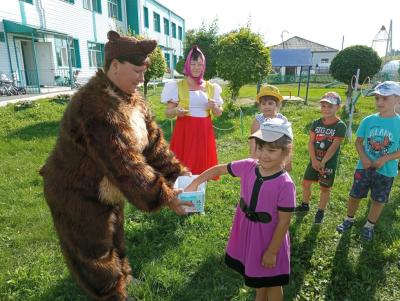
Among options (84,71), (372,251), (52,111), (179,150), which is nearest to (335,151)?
(372,251)

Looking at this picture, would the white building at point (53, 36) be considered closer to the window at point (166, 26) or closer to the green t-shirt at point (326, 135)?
the window at point (166, 26)

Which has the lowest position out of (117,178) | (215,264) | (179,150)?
(215,264)

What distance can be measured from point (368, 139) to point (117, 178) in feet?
9.32

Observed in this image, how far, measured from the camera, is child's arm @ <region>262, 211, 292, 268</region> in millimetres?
2082

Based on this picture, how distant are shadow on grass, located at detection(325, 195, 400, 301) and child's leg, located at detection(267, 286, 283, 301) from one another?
0.68m

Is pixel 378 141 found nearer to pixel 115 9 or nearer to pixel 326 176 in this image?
pixel 326 176

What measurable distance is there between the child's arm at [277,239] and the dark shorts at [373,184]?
193 centimetres

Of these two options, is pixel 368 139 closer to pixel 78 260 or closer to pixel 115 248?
pixel 115 248

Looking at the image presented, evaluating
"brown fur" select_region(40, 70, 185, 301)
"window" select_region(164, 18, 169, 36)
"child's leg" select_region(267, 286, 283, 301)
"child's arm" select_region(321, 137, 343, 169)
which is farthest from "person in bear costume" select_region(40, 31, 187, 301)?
"window" select_region(164, 18, 169, 36)

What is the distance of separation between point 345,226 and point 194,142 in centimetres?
204

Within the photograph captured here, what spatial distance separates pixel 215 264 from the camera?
318cm

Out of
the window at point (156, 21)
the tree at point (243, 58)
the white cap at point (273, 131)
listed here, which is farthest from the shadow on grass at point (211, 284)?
the window at point (156, 21)

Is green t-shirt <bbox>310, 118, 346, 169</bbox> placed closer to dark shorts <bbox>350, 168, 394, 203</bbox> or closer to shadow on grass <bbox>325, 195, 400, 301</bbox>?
dark shorts <bbox>350, 168, 394, 203</bbox>

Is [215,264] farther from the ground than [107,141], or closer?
closer
